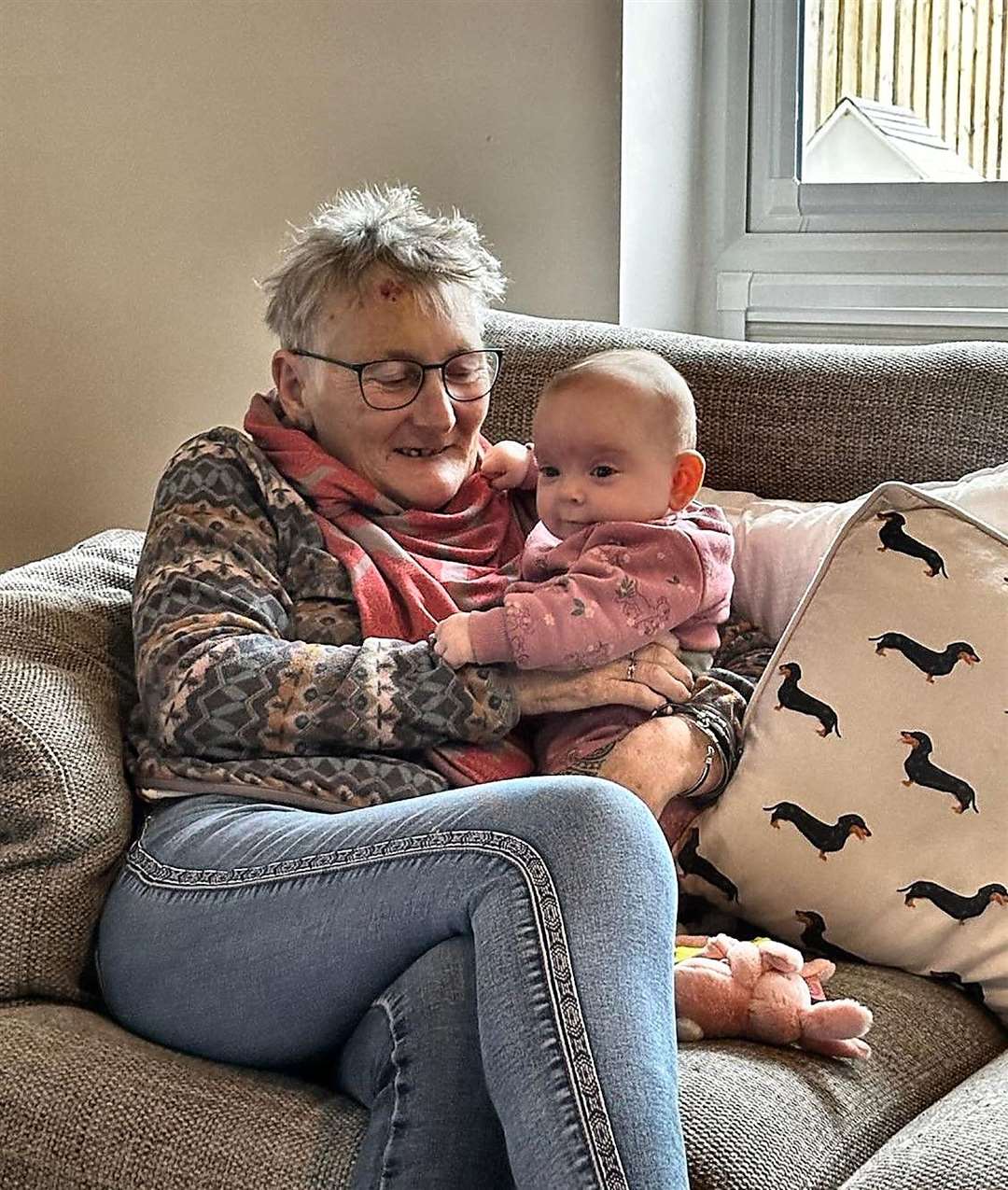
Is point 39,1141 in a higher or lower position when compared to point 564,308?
lower

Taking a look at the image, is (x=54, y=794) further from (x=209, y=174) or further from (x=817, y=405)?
(x=209, y=174)

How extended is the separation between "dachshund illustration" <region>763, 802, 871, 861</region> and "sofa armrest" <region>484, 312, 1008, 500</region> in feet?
1.61

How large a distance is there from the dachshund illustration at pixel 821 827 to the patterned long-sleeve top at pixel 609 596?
8.3 inches

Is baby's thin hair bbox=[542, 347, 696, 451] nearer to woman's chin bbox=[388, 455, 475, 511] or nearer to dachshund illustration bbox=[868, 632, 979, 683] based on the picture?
woman's chin bbox=[388, 455, 475, 511]

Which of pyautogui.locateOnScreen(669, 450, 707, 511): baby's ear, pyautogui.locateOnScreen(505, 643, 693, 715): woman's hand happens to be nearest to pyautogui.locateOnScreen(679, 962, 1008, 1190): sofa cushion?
pyautogui.locateOnScreen(505, 643, 693, 715): woman's hand

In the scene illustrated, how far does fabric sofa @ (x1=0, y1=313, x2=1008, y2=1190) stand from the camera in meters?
1.28

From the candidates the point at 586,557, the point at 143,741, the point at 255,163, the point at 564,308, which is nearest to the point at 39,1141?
the point at 143,741

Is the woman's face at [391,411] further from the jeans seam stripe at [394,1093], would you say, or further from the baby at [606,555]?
the jeans seam stripe at [394,1093]

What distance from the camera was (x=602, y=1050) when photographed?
48.3 inches

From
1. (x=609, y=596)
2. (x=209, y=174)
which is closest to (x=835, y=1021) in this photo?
(x=609, y=596)

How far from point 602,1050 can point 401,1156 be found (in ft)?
0.57

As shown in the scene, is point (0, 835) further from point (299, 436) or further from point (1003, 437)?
point (1003, 437)

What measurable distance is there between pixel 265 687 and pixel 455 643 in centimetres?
19

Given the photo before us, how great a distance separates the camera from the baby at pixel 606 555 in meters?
1.63
